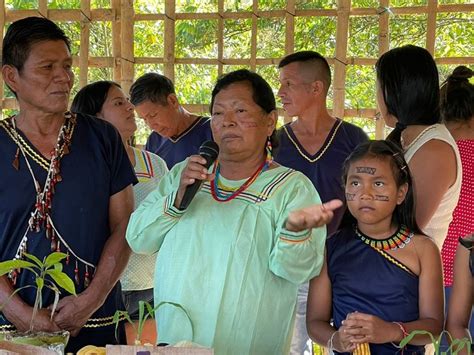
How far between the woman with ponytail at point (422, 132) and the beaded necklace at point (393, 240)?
241 mm

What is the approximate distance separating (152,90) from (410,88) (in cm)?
158

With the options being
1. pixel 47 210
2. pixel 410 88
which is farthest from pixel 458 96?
pixel 47 210

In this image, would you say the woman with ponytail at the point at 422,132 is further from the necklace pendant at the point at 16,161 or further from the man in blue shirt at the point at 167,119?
the man in blue shirt at the point at 167,119

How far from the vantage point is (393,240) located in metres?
2.24

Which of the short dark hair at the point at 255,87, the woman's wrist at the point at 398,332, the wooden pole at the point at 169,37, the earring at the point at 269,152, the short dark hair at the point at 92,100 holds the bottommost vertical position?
the woman's wrist at the point at 398,332

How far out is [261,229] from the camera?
213 cm

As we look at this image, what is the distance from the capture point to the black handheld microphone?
204cm

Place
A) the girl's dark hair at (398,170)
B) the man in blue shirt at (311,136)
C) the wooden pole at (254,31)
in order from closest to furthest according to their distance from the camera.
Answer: the girl's dark hair at (398,170) → the man in blue shirt at (311,136) → the wooden pole at (254,31)

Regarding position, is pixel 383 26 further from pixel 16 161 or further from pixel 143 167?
pixel 16 161

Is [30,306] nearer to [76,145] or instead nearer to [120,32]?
[76,145]

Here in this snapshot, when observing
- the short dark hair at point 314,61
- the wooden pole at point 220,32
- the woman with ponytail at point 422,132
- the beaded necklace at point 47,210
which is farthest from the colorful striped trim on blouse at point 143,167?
the wooden pole at point 220,32

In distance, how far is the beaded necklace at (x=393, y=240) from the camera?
2236 millimetres

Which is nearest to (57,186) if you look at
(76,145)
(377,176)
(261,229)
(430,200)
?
(76,145)

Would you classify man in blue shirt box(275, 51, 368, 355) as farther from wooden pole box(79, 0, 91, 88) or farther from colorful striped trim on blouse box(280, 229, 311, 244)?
wooden pole box(79, 0, 91, 88)
